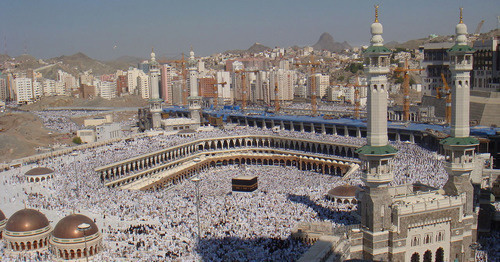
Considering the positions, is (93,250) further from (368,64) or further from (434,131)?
(434,131)

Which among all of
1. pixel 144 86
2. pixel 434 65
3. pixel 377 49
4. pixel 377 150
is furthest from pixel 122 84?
pixel 377 150

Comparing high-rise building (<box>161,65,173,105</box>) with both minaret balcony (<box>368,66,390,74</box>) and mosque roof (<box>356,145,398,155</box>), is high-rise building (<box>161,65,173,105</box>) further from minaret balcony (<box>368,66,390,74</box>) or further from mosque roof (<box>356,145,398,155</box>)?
mosque roof (<box>356,145,398,155</box>)

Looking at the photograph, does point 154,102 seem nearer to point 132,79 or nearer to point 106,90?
point 106,90

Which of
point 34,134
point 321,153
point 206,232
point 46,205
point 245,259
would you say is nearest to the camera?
point 245,259

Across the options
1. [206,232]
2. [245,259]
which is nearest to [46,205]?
[206,232]

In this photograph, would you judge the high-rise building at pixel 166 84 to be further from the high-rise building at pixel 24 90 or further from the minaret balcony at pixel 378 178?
the minaret balcony at pixel 378 178

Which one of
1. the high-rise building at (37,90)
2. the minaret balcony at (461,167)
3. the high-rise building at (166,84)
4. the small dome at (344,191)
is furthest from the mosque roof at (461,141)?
the high-rise building at (37,90)

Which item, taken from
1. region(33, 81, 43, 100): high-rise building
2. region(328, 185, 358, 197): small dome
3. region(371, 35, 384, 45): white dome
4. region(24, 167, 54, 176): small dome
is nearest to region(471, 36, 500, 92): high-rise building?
region(328, 185, 358, 197): small dome
